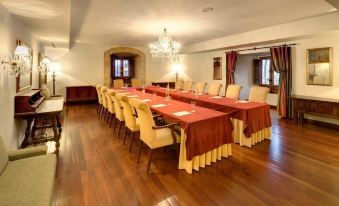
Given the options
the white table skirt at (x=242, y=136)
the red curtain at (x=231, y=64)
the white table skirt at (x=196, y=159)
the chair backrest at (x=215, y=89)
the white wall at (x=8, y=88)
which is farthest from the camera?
the red curtain at (x=231, y=64)

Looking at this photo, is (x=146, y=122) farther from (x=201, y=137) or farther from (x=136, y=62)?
(x=136, y=62)

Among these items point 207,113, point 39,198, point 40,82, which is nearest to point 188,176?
point 207,113

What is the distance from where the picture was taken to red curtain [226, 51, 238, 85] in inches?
313

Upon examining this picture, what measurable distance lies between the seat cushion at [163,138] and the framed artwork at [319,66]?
15.7 feet

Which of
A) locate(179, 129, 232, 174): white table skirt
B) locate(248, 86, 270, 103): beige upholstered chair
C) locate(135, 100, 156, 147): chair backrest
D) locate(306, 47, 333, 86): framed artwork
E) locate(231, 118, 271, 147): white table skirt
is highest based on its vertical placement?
locate(306, 47, 333, 86): framed artwork

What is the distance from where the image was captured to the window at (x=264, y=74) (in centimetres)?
737

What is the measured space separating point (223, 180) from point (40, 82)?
6.59m

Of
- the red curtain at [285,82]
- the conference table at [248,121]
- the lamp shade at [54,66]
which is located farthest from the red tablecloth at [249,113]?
the lamp shade at [54,66]

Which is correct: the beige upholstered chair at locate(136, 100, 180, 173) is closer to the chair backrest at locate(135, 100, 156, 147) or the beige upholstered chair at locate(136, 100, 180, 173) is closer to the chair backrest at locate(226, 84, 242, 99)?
the chair backrest at locate(135, 100, 156, 147)

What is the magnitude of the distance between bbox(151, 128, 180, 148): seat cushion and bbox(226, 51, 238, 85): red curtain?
6103mm

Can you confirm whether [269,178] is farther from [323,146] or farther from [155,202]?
[323,146]

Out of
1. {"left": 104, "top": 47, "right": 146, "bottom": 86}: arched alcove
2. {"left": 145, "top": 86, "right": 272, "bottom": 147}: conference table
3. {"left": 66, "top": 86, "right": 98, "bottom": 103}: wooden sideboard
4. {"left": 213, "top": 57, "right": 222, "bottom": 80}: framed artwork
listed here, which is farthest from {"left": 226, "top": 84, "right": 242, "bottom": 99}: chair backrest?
{"left": 66, "top": 86, "right": 98, "bottom": 103}: wooden sideboard

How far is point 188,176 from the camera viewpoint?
8.53ft

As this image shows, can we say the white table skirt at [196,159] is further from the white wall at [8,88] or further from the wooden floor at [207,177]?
the white wall at [8,88]
